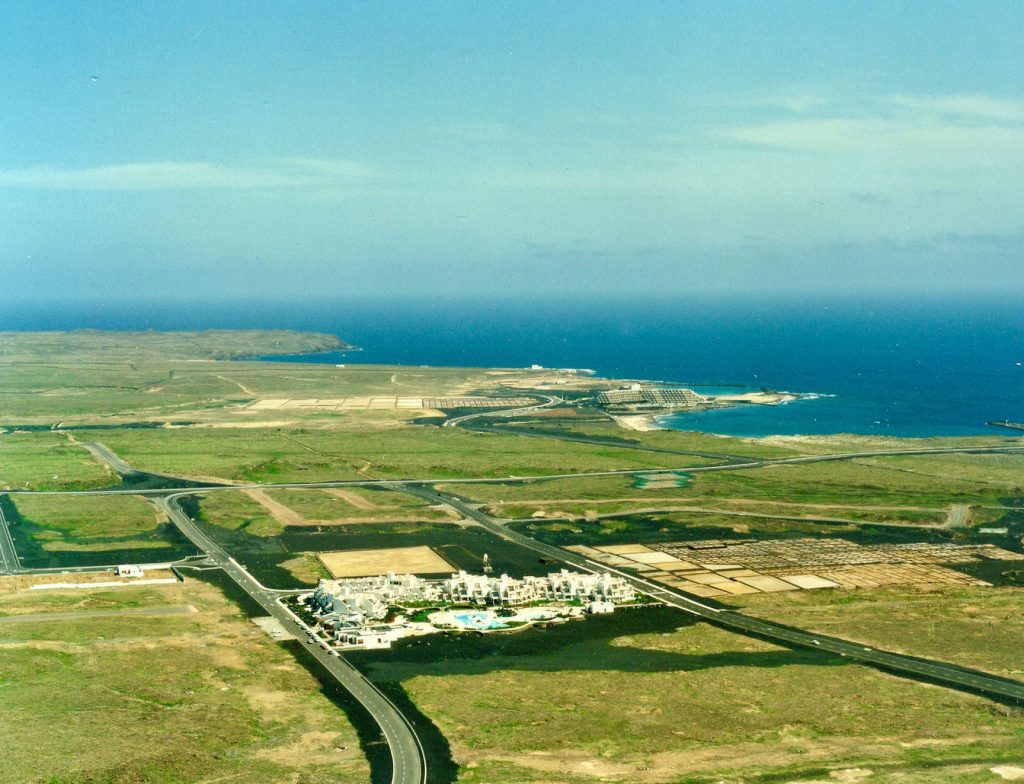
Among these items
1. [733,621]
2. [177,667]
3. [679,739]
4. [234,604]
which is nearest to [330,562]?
[234,604]

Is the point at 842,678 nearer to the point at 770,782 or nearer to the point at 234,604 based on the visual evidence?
the point at 770,782

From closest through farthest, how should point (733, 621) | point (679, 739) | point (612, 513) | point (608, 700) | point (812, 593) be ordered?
point (679, 739) → point (608, 700) → point (733, 621) → point (812, 593) → point (612, 513)

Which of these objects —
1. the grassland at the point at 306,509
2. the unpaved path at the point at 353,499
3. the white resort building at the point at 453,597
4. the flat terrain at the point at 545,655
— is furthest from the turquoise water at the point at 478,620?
the unpaved path at the point at 353,499

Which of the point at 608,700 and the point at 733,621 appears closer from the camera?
the point at 608,700

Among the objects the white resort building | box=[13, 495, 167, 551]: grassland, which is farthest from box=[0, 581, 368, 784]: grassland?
box=[13, 495, 167, 551]: grassland

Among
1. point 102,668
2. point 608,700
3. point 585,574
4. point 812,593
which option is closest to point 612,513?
point 585,574

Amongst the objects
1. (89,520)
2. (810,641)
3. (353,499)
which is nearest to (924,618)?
(810,641)

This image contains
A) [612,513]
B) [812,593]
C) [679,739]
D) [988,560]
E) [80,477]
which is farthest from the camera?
[80,477]
